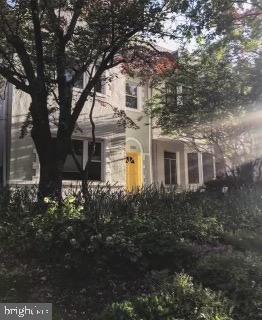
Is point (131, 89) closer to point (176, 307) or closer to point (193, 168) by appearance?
point (193, 168)

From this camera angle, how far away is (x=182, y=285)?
4.59 metres

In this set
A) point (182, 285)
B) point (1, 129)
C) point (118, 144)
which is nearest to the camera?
point (182, 285)

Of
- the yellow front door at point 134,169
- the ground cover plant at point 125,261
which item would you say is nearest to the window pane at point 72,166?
the yellow front door at point 134,169

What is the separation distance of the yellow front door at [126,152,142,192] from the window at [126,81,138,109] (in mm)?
2150

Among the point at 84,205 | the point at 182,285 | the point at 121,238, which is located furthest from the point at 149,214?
the point at 182,285

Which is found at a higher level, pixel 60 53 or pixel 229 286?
pixel 60 53

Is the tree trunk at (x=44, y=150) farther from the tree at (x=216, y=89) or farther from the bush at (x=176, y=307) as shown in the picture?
the bush at (x=176, y=307)

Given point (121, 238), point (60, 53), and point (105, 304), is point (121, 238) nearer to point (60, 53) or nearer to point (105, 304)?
point (105, 304)

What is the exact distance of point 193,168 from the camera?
23.8m

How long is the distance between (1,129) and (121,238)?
10.7 m

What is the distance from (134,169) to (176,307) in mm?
15450

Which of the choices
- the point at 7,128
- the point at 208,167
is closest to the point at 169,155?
the point at 208,167

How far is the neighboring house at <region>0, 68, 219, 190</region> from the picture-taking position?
14.7 metres

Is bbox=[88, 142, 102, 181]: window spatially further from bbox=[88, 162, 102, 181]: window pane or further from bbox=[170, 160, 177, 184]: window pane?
bbox=[170, 160, 177, 184]: window pane
